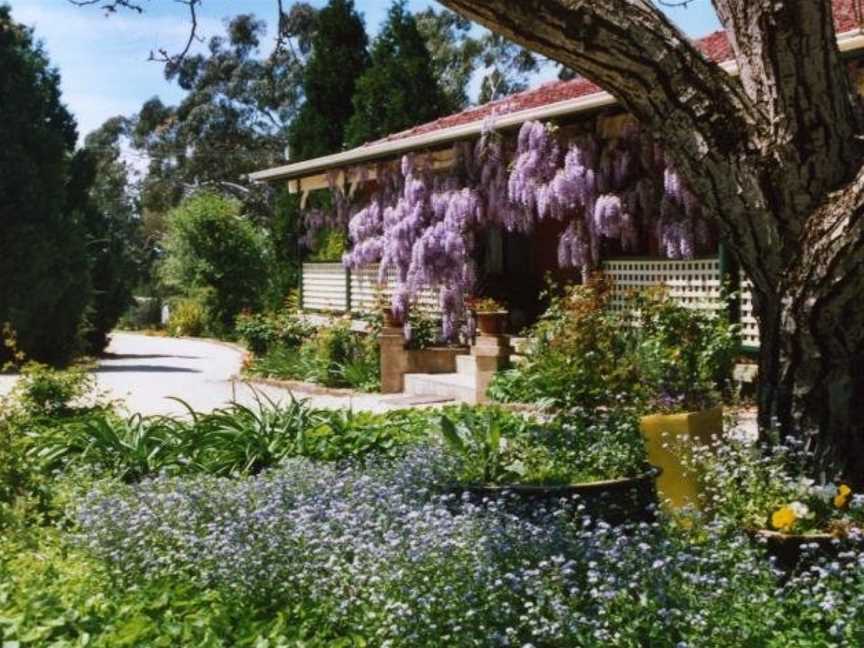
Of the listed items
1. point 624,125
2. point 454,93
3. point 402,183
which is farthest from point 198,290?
point 624,125

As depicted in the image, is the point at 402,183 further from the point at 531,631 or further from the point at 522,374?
the point at 531,631

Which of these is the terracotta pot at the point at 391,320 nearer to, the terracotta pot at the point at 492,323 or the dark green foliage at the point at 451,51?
the terracotta pot at the point at 492,323

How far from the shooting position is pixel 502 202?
1461cm

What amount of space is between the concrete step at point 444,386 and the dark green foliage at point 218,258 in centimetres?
1682

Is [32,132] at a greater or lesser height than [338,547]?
greater

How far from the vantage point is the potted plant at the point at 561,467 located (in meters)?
5.64

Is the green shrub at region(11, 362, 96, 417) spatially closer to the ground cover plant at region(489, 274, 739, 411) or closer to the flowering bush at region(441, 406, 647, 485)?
the ground cover plant at region(489, 274, 739, 411)

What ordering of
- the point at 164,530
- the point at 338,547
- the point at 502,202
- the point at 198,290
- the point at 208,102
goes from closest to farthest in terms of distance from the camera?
the point at 338,547, the point at 164,530, the point at 502,202, the point at 198,290, the point at 208,102

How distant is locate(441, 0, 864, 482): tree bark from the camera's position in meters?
5.14

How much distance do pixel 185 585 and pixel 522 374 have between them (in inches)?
289

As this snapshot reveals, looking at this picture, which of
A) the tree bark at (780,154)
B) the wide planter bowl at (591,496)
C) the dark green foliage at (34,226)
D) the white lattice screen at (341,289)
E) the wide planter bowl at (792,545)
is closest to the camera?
the wide planter bowl at (792,545)

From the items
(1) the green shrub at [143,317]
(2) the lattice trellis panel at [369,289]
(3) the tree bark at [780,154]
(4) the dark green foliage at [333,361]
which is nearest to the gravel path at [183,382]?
(4) the dark green foliage at [333,361]

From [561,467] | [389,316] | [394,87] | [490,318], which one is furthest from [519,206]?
[561,467]

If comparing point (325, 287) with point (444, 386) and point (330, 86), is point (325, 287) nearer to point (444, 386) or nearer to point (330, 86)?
point (330, 86)
